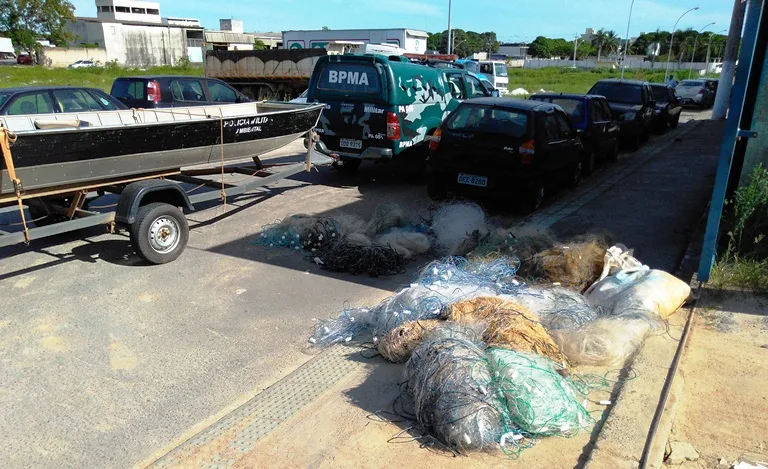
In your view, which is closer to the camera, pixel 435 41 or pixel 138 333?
pixel 138 333

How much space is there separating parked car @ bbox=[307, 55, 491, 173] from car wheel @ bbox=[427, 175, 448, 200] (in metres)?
1.07

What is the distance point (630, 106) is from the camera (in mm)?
16438

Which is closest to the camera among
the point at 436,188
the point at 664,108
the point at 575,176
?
the point at 436,188

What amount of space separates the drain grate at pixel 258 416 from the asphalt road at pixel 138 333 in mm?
164

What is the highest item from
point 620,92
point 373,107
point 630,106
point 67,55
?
point 67,55

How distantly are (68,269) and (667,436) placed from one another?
6.02m

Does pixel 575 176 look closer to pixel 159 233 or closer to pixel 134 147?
pixel 159 233

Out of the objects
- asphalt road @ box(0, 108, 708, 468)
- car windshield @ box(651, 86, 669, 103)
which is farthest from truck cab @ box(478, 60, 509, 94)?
asphalt road @ box(0, 108, 708, 468)

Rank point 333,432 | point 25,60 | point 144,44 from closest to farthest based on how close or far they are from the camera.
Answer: point 333,432 < point 25,60 < point 144,44

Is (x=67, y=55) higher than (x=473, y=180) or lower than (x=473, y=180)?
higher

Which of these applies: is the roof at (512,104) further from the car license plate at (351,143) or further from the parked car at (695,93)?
the parked car at (695,93)

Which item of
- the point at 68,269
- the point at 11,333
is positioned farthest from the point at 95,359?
the point at 68,269

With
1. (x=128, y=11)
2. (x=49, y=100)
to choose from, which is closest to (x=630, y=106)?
(x=49, y=100)

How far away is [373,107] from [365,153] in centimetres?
80
